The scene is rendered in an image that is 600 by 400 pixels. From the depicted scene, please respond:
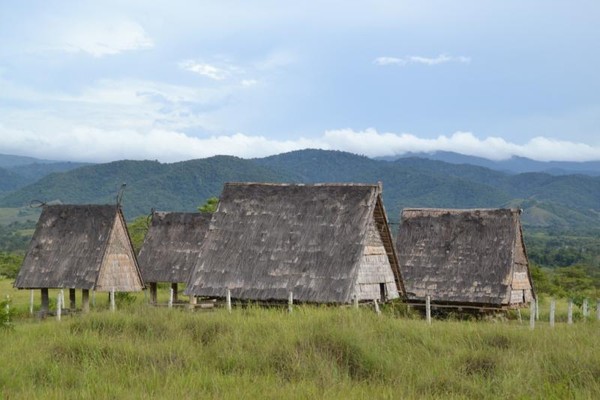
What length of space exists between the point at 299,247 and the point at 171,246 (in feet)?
35.7

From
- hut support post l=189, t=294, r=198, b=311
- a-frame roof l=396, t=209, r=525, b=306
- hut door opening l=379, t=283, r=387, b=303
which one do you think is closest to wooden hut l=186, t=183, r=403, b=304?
hut door opening l=379, t=283, r=387, b=303

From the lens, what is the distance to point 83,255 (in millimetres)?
24891

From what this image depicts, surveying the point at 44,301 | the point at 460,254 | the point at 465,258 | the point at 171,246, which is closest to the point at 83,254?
the point at 44,301

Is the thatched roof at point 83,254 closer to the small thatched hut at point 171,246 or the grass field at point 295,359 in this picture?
the small thatched hut at point 171,246

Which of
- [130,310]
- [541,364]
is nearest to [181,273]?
[130,310]

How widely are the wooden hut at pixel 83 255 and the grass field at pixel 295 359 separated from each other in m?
12.5

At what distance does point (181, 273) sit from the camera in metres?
28.7

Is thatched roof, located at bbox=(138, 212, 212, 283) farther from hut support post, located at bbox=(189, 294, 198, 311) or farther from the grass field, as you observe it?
the grass field

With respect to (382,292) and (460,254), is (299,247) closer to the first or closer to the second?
(382,292)

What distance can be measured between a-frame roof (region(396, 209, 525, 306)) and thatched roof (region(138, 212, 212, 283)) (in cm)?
759

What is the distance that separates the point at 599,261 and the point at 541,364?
299ft

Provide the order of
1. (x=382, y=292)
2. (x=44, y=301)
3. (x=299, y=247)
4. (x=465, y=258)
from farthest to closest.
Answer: (x=44, y=301), (x=465, y=258), (x=382, y=292), (x=299, y=247)

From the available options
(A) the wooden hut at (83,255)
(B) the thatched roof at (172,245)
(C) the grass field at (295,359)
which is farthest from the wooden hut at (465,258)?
(C) the grass field at (295,359)

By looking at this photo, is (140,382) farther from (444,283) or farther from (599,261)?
(599,261)
